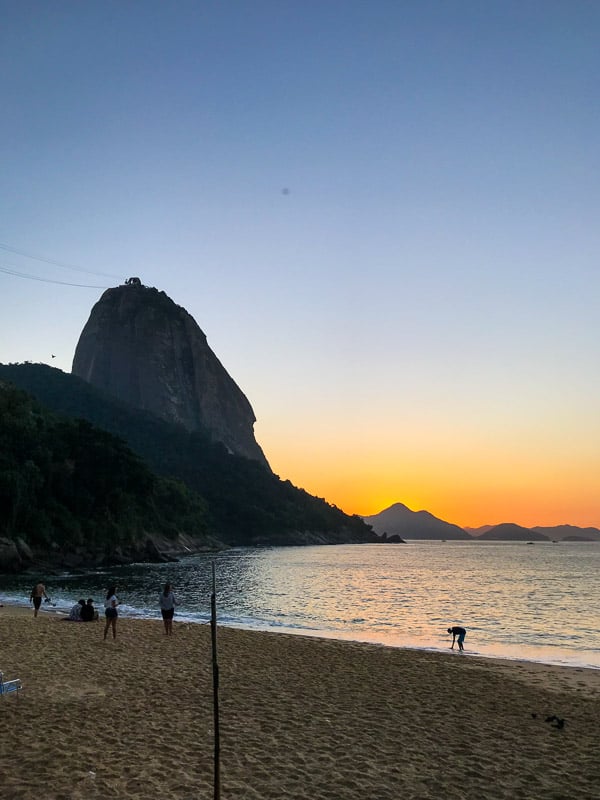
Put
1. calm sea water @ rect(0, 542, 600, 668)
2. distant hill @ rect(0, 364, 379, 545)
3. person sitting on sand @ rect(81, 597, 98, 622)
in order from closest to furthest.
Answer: person sitting on sand @ rect(81, 597, 98, 622) < calm sea water @ rect(0, 542, 600, 668) < distant hill @ rect(0, 364, 379, 545)

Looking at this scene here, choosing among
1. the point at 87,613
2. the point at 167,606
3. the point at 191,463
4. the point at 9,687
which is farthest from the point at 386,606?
the point at 191,463

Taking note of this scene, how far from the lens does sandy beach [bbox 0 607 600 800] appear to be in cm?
837

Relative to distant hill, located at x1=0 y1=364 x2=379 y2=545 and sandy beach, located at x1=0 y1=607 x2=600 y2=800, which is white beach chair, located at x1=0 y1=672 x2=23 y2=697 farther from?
distant hill, located at x1=0 y1=364 x2=379 y2=545

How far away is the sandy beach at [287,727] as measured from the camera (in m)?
8.37

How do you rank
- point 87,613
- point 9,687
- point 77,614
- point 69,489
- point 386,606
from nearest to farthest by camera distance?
point 9,687 → point 87,613 → point 77,614 → point 386,606 → point 69,489

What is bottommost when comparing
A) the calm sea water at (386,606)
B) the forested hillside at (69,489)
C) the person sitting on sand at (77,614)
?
the calm sea water at (386,606)

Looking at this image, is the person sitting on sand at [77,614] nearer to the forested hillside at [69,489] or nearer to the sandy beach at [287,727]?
the sandy beach at [287,727]

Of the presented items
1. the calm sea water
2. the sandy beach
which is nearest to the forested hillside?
the calm sea water

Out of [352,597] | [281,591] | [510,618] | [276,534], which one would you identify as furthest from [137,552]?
[276,534]

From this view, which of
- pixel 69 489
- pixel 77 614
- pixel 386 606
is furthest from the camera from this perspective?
pixel 69 489

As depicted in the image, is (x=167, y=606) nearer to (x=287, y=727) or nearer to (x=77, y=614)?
(x=77, y=614)

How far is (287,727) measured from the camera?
11102 millimetres

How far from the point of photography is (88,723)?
35.0ft

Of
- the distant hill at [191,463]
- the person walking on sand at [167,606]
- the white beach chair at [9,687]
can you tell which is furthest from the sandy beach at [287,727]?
the distant hill at [191,463]
